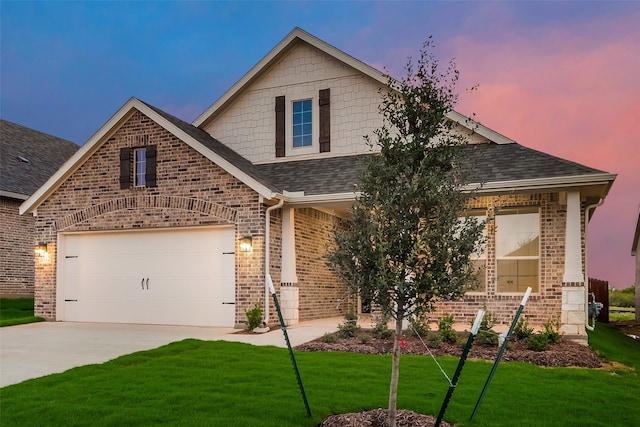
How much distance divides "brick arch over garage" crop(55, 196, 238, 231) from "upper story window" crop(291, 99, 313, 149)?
11.4 feet

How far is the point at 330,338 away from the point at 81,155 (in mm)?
8400

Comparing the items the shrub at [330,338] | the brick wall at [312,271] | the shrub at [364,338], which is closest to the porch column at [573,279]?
the shrub at [364,338]

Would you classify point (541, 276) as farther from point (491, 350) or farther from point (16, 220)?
point (16, 220)

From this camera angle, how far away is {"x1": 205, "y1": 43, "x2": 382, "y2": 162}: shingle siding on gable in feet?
51.6

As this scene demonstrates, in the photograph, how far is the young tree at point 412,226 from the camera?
5355 millimetres

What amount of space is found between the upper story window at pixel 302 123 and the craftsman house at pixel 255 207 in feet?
0.13

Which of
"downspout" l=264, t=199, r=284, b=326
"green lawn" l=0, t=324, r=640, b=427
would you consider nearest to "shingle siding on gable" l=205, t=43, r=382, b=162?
"downspout" l=264, t=199, r=284, b=326

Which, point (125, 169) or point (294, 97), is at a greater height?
point (294, 97)

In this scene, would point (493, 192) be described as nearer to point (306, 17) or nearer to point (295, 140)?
point (295, 140)

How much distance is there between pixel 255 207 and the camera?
13.6 m

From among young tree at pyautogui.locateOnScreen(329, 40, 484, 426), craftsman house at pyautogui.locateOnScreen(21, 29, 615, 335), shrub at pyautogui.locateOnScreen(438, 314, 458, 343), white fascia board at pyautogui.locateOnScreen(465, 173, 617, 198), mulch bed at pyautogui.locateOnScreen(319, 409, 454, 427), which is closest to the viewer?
young tree at pyautogui.locateOnScreen(329, 40, 484, 426)

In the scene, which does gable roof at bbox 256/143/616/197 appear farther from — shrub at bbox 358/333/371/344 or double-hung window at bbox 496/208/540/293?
shrub at bbox 358/333/371/344

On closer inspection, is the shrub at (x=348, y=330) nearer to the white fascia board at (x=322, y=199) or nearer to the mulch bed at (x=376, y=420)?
the white fascia board at (x=322, y=199)

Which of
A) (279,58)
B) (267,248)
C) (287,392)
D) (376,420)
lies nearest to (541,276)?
(267,248)
